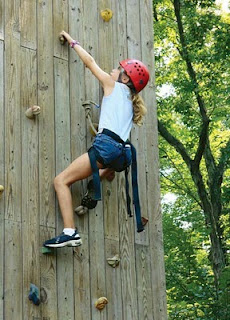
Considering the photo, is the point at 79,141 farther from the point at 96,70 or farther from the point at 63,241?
the point at 63,241

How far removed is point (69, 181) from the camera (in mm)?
6156

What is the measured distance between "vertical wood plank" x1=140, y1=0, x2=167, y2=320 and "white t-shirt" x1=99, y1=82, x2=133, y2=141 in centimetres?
79

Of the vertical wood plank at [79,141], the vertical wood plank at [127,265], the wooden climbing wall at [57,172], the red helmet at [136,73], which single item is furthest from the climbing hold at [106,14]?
the vertical wood plank at [127,265]

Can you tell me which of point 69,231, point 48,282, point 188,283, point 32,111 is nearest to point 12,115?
point 32,111

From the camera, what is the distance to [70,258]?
619 cm

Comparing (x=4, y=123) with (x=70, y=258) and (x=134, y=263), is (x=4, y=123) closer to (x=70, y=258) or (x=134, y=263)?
(x=70, y=258)

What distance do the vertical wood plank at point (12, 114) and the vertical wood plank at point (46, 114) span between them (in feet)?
0.73

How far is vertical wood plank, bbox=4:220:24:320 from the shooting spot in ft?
18.6

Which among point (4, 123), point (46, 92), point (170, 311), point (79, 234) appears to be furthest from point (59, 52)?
point (170, 311)

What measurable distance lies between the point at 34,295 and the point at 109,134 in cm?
144

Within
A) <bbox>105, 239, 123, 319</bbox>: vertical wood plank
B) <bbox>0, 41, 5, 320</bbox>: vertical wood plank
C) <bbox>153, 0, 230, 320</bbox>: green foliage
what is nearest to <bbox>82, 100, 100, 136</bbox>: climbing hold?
<bbox>0, 41, 5, 320</bbox>: vertical wood plank

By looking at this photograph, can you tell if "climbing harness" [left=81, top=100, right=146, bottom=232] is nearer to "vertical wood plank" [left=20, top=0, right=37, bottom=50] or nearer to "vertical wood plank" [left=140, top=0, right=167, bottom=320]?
"vertical wood plank" [left=140, top=0, right=167, bottom=320]

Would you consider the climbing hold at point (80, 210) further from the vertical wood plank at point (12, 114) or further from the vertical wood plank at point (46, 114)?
the vertical wood plank at point (12, 114)

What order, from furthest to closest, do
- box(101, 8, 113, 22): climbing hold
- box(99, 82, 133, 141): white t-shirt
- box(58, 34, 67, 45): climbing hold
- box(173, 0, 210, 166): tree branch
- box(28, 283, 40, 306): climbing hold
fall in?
1. box(173, 0, 210, 166): tree branch
2. box(101, 8, 113, 22): climbing hold
3. box(58, 34, 67, 45): climbing hold
4. box(99, 82, 133, 141): white t-shirt
5. box(28, 283, 40, 306): climbing hold
